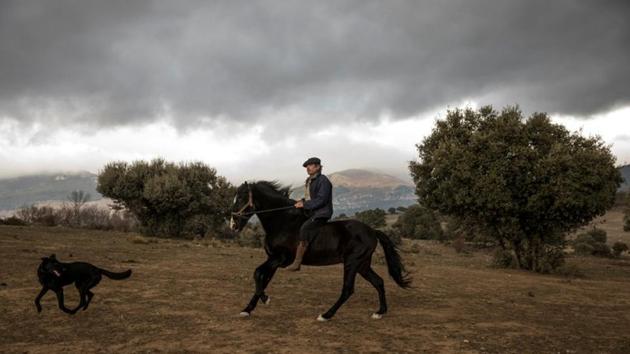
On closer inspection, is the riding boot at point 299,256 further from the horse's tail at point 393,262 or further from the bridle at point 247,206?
the horse's tail at point 393,262

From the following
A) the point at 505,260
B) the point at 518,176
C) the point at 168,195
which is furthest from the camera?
the point at 168,195

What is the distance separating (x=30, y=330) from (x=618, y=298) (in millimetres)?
16899

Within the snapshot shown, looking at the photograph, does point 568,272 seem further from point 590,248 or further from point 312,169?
point 590,248

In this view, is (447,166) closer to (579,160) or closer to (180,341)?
(579,160)

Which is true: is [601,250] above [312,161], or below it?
below

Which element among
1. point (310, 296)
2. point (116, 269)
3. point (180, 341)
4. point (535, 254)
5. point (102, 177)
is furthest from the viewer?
point (102, 177)

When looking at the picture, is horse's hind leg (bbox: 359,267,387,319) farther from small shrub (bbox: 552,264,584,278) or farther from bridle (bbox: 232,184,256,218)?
small shrub (bbox: 552,264,584,278)

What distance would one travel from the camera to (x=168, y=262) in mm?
19844

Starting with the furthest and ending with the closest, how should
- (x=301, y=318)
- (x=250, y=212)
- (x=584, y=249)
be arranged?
(x=584, y=249)
(x=250, y=212)
(x=301, y=318)

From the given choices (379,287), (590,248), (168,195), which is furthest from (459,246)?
(379,287)

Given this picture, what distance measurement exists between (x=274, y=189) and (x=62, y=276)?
4.81 meters

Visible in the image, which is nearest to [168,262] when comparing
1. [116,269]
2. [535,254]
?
[116,269]

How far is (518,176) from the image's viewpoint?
2211cm

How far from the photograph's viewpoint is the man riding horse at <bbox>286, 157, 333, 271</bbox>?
31.6ft
